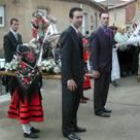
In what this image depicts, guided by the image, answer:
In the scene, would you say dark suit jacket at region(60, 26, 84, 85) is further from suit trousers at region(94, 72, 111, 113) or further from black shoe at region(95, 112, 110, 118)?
black shoe at region(95, 112, 110, 118)

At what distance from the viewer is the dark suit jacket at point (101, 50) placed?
7555mm

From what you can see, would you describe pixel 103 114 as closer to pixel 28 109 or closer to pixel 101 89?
pixel 101 89

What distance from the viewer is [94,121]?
Answer: 7352mm

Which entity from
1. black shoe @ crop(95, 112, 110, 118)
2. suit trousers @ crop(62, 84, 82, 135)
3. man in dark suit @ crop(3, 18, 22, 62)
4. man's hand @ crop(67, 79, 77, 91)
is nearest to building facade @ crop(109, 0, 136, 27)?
man in dark suit @ crop(3, 18, 22, 62)

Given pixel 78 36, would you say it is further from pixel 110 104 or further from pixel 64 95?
pixel 110 104

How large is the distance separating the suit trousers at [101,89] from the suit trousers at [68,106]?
136 centimetres

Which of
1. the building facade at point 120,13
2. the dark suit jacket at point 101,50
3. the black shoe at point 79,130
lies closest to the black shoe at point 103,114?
the dark suit jacket at point 101,50

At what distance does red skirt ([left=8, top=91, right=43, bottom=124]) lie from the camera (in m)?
6.30

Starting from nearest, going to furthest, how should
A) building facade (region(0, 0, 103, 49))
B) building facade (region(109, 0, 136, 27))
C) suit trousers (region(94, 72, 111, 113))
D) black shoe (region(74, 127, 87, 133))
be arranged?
1. black shoe (region(74, 127, 87, 133))
2. suit trousers (region(94, 72, 111, 113))
3. building facade (region(0, 0, 103, 49))
4. building facade (region(109, 0, 136, 27))

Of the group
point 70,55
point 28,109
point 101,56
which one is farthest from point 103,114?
point 70,55

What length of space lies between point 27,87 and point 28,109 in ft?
1.01

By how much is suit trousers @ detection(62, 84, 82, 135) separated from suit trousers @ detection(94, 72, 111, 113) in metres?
1.36

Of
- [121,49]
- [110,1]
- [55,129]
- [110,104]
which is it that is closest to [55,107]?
[110,104]

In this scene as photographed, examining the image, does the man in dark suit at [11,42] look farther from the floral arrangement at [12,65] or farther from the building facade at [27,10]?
the building facade at [27,10]
